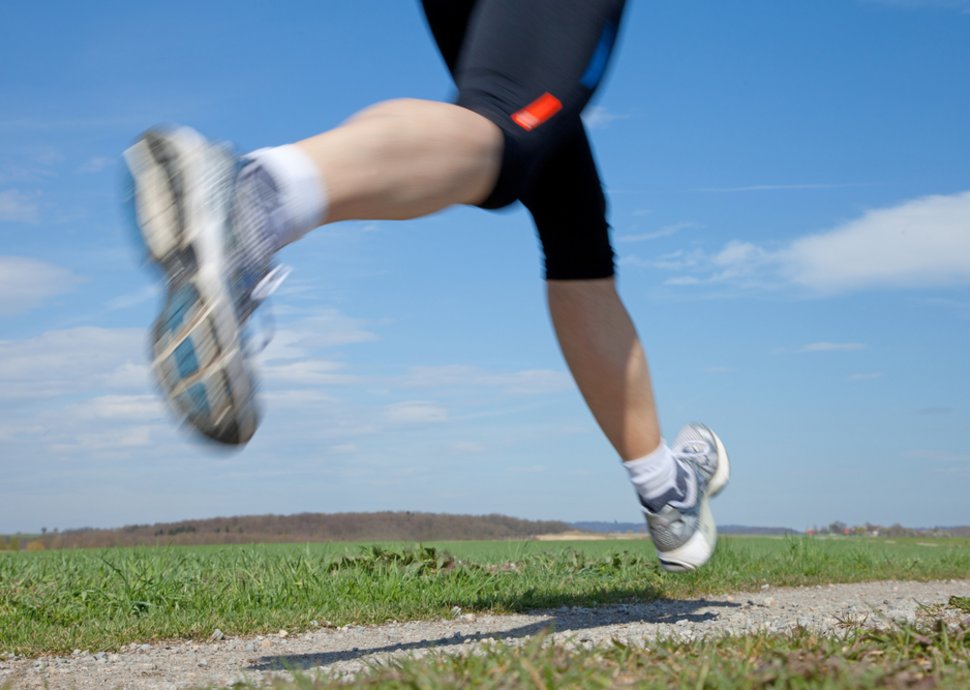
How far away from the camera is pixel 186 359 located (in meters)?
1.63

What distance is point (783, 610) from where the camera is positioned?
3.86m

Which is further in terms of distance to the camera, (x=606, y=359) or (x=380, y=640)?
(x=380, y=640)

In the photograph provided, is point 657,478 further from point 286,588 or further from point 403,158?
point 286,588

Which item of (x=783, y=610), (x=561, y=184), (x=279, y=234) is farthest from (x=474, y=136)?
(x=783, y=610)

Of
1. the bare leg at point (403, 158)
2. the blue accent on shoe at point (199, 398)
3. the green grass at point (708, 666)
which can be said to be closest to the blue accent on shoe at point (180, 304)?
the blue accent on shoe at point (199, 398)

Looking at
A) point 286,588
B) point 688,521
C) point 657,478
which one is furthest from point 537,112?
point 286,588

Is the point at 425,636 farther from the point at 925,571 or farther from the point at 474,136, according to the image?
the point at 925,571

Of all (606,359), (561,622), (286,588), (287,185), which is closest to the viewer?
(287,185)

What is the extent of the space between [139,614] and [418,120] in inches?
117

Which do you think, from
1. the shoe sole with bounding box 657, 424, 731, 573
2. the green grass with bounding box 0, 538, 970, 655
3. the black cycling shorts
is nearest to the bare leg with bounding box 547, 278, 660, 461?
the shoe sole with bounding box 657, 424, 731, 573

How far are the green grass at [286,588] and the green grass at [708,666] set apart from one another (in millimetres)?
2080

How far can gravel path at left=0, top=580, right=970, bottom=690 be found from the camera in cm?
Result: 268

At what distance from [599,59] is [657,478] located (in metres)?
1.39

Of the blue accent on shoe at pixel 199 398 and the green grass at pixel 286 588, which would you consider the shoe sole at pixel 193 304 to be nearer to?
the blue accent on shoe at pixel 199 398
